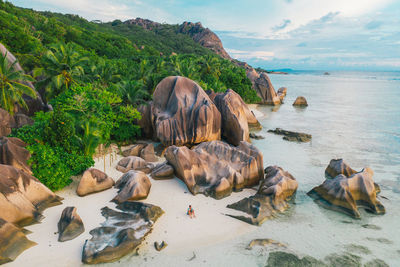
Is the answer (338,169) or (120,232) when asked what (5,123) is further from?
(338,169)

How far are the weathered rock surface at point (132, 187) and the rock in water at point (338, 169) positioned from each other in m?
13.2

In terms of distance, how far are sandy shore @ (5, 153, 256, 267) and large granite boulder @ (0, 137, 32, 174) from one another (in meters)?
2.47

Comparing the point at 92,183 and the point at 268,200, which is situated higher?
the point at 92,183

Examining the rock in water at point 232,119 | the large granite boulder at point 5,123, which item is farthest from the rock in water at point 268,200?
the large granite boulder at point 5,123

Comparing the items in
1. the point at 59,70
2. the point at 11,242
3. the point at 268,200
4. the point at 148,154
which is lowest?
the point at 11,242

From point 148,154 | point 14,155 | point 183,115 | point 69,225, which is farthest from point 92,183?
point 183,115

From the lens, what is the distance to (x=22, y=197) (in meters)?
12.0

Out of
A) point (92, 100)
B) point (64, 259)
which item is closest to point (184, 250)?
point (64, 259)

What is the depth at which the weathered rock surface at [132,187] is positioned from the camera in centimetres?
1372

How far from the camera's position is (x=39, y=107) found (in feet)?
79.4

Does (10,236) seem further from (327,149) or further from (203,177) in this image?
(327,149)

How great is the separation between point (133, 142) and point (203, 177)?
9962 millimetres

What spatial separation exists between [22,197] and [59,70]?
527 inches

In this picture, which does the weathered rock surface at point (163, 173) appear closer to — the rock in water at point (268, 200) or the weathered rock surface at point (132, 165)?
the weathered rock surface at point (132, 165)
